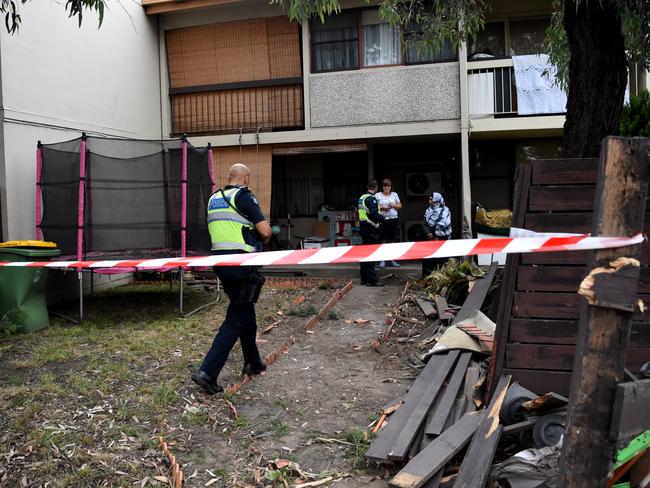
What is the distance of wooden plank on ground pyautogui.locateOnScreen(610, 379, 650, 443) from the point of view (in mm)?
1866

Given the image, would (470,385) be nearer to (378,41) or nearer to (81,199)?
(81,199)

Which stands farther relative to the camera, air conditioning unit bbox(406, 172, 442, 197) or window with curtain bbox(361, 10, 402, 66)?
air conditioning unit bbox(406, 172, 442, 197)

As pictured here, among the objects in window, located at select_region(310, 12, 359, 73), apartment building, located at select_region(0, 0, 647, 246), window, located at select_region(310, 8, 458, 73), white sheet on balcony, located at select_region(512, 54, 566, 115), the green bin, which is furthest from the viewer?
window, located at select_region(310, 12, 359, 73)

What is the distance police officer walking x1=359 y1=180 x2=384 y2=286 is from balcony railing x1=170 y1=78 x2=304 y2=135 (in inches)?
125

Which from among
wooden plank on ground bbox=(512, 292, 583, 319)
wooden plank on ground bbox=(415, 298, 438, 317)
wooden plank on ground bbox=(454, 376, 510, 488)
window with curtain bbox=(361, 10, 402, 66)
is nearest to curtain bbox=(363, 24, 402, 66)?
window with curtain bbox=(361, 10, 402, 66)

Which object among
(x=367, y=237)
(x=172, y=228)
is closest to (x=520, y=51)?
(x=367, y=237)

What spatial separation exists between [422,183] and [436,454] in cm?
1051

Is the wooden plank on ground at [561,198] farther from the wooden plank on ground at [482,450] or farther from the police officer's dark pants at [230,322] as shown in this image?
the police officer's dark pants at [230,322]

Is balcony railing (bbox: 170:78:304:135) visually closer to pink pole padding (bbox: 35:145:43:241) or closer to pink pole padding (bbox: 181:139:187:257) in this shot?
pink pole padding (bbox: 181:139:187:257)

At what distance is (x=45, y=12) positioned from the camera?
8555 millimetres

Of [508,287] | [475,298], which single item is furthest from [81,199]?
[508,287]

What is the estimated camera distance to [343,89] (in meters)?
11.3

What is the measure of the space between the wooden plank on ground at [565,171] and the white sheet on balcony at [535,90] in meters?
7.31

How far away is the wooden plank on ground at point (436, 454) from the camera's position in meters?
2.90
